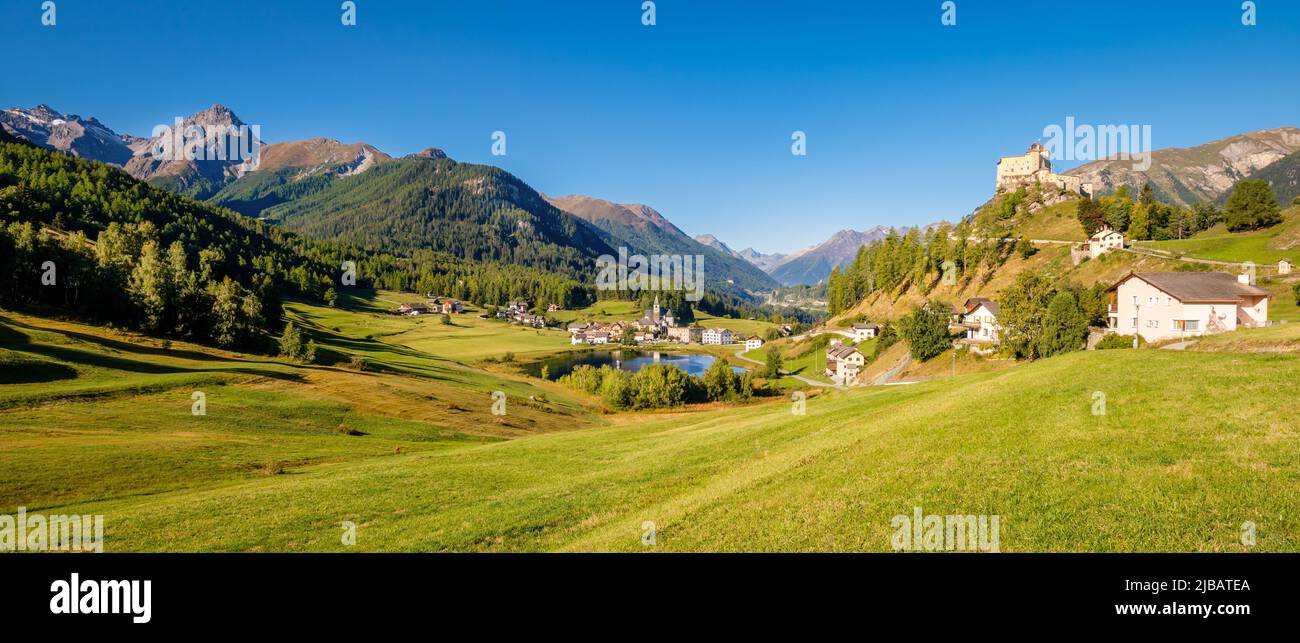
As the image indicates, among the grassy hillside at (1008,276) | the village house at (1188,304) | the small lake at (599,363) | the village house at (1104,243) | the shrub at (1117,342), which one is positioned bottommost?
the small lake at (599,363)

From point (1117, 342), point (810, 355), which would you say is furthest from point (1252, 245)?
point (810, 355)

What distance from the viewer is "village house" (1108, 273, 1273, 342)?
59000 mm

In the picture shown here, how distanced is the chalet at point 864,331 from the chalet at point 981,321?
107 ft

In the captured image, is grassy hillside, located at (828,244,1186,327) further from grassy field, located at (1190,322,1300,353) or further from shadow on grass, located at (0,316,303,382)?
shadow on grass, located at (0,316,303,382)

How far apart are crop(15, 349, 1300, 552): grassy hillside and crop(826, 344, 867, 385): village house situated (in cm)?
8797

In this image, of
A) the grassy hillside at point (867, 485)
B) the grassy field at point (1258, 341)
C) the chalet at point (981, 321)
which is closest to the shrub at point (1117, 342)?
the grassy field at point (1258, 341)

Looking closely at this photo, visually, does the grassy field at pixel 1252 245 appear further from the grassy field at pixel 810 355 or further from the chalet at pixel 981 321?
the grassy field at pixel 810 355

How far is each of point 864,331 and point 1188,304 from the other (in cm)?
8417

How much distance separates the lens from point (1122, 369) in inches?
934

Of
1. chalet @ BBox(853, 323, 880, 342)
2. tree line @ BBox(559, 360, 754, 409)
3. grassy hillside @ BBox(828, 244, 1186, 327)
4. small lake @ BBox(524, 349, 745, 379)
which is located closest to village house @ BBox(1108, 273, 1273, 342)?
grassy hillside @ BBox(828, 244, 1186, 327)

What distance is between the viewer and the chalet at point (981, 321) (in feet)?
331
